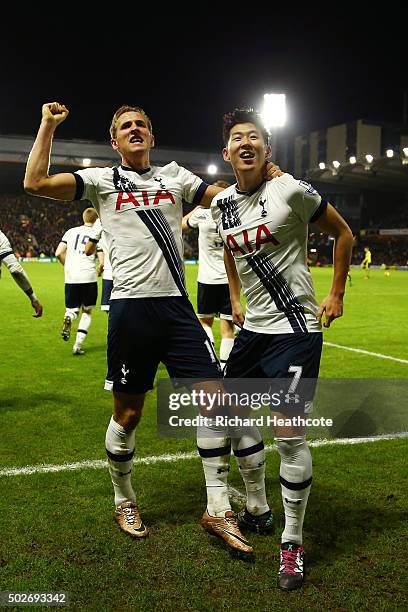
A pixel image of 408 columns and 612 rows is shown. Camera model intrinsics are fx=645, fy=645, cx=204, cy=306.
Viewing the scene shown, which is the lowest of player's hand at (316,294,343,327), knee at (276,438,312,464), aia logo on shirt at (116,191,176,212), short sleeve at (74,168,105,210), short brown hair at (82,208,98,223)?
knee at (276,438,312,464)

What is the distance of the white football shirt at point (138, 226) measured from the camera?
12.5 ft

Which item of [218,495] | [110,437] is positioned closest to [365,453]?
[218,495]

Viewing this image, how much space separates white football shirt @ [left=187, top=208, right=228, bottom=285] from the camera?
26.4 feet

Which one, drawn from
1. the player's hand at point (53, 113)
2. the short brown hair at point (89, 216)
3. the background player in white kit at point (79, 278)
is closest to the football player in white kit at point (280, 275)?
the player's hand at point (53, 113)

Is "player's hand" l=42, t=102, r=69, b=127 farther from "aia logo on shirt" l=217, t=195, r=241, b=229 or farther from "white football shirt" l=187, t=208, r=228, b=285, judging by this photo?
"white football shirt" l=187, t=208, r=228, b=285

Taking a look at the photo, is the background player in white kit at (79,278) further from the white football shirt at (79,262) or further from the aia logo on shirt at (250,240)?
the aia logo on shirt at (250,240)

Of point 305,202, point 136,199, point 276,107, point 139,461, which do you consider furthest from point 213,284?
point 276,107

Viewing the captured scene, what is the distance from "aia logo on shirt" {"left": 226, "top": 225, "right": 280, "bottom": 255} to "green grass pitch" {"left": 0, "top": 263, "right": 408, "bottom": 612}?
1692 millimetres

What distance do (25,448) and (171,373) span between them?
2.16 m

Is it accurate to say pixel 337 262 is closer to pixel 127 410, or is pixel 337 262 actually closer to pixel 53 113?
pixel 127 410

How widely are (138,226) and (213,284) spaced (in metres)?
4.44

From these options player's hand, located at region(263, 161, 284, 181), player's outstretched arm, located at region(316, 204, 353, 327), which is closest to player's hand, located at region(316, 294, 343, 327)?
player's outstretched arm, located at region(316, 204, 353, 327)

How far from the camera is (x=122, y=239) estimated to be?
384cm

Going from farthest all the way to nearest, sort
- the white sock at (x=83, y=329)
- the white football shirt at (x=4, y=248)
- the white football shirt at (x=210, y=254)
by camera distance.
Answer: the white sock at (x=83, y=329) → the white football shirt at (x=210, y=254) → the white football shirt at (x=4, y=248)
